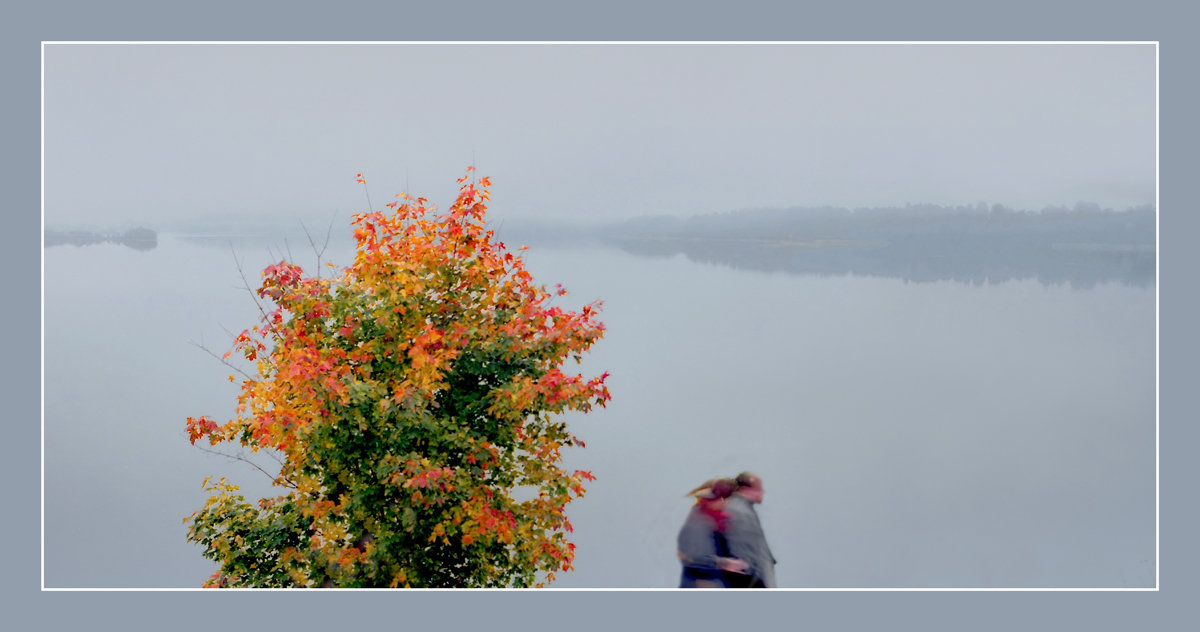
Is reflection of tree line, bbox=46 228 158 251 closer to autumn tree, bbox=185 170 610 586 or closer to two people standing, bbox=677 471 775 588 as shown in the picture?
autumn tree, bbox=185 170 610 586

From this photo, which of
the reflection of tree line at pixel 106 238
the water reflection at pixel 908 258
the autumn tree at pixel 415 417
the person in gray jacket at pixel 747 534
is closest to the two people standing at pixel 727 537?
the person in gray jacket at pixel 747 534

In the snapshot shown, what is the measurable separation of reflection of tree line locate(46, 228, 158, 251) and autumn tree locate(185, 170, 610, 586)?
3.29 metres

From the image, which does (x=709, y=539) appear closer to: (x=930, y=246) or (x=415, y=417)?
(x=415, y=417)

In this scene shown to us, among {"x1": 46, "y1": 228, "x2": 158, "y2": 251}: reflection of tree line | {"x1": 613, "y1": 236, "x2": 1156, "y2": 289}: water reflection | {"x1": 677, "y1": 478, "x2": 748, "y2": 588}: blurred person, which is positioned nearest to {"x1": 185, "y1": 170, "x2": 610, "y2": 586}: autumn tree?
{"x1": 677, "y1": 478, "x2": 748, "y2": 588}: blurred person

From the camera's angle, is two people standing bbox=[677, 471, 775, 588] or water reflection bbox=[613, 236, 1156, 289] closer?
two people standing bbox=[677, 471, 775, 588]

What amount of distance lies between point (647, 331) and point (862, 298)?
11.8 feet

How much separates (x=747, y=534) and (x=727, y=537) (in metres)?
0.12

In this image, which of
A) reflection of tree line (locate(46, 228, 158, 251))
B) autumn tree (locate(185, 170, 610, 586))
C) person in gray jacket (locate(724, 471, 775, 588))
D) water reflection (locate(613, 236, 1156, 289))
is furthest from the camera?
water reflection (locate(613, 236, 1156, 289))

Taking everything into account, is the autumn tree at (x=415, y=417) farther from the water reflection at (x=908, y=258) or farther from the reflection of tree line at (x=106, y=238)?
the water reflection at (x=908, y=258)

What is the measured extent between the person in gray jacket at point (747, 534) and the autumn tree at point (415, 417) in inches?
70.1

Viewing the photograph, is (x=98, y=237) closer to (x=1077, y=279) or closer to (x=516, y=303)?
(x=516, y=303)

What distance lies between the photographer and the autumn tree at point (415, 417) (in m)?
6.51

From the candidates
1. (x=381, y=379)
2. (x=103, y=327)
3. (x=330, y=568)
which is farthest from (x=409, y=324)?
(x=103, y=327)

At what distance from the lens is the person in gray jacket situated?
519 cm
